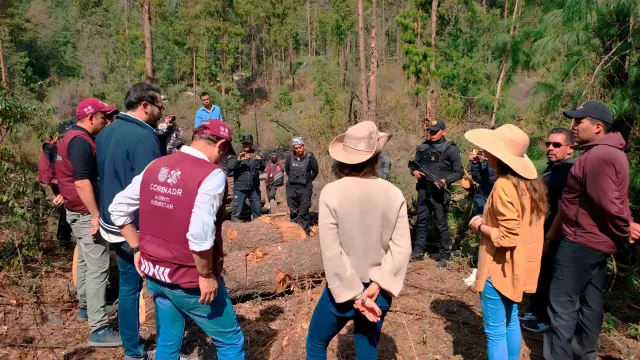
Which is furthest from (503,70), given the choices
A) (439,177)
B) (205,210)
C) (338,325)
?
(205,210)

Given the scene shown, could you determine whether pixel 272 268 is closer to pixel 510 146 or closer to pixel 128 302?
pixel 128 302

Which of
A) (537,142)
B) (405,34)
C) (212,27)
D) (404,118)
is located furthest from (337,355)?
(212,27)

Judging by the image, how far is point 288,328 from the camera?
3.93 m

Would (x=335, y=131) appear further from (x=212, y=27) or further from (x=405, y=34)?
(x=212, y=27)

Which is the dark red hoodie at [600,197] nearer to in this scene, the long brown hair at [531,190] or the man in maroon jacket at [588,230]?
the man in maroon jacket at [588,230]

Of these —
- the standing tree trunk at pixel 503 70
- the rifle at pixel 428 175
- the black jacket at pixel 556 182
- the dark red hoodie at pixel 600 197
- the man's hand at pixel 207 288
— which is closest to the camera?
the man's hand at pixel 207 288

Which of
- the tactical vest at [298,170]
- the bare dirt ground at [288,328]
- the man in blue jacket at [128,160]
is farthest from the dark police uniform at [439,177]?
the man in blue jacket at [128,160]

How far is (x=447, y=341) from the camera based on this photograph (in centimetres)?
372

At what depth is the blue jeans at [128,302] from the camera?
Result: 2965 millimetres

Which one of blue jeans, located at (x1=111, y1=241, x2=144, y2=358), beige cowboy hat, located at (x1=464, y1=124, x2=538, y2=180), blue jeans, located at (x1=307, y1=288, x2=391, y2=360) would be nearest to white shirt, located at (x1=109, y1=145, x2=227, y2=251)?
blue jeans, located at (x1=307, y1=288, x2=391, y2=360)

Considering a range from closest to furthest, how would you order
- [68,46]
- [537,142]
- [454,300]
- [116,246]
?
1. [116,246]
2. [454,300]
3. [537,142]
4. [68,46]

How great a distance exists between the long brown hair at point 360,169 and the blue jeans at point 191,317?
1026 mm

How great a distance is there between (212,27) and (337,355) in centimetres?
2867

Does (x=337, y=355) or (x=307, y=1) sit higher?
(x=307, y=1)
